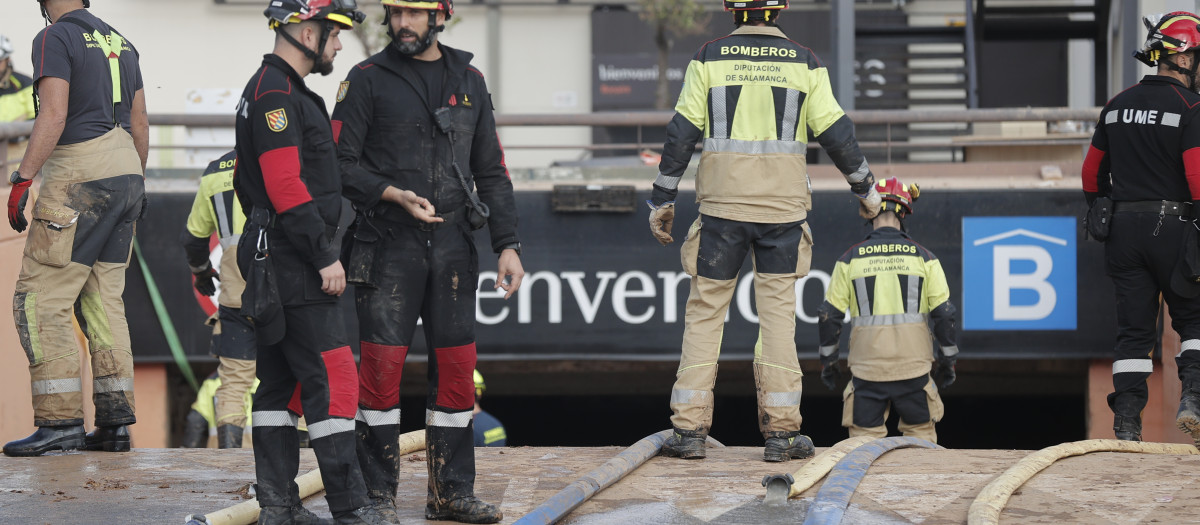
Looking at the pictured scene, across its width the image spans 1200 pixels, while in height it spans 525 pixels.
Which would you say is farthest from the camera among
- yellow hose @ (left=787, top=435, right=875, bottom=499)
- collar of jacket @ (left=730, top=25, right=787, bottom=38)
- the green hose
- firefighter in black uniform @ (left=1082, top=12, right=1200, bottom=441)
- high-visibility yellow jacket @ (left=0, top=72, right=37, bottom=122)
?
high-visibility yellow jacket @ (left=0, top=72, right=37, bottom=122)

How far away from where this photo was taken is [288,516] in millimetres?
4707

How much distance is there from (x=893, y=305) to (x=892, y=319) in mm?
88

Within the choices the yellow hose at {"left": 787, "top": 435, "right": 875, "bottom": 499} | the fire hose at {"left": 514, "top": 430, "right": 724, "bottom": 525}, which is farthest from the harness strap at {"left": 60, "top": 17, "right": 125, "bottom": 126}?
the yellow hose at {"left": 787, "top": 435, "right": 875, "bottom": 499}

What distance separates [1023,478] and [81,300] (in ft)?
14.6

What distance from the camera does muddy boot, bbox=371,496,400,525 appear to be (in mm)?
4758

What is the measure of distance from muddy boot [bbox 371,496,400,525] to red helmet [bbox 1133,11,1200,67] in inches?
192

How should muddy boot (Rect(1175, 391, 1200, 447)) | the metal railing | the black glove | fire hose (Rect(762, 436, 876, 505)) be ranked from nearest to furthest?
fire hose (Rect(762, 436, 876, 505)) < muddy boot (Rect(1175, 391, 1200, 447)) < the black glove < the metal railing

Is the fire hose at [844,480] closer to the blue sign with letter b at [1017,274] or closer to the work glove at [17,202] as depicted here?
the work glove at [17,202]

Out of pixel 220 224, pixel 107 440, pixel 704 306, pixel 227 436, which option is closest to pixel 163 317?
pixel 227 436

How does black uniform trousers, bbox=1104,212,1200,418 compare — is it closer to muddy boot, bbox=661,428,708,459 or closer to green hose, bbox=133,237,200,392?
muddy boot, bbox=661,428,708,459

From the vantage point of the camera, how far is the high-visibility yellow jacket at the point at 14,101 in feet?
36.4

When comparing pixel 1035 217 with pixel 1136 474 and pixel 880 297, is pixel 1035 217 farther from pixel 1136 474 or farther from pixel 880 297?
pixel 1136 474

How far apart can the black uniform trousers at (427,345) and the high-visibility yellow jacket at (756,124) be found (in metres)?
1.63

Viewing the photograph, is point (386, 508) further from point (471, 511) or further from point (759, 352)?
point (759, 352)
